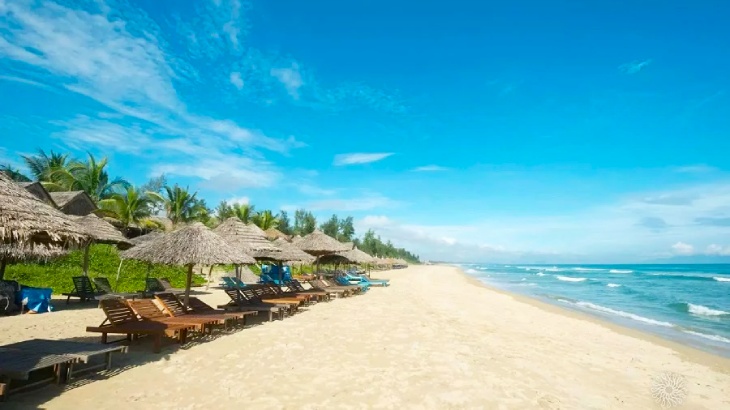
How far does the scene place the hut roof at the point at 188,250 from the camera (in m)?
9.11

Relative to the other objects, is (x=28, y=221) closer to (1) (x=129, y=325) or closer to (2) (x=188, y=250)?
(1) (x=129, y=325)

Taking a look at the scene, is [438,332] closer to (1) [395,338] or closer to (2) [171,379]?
(1) [395,338]

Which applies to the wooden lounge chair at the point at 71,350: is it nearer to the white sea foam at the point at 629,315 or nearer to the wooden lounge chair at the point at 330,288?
the wooden lounge chair at the point at 330,288

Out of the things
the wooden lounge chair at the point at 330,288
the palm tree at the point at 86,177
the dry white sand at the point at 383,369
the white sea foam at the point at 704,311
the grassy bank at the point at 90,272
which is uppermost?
the palm tree at the point at 86,177

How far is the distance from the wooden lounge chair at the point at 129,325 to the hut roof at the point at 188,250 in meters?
1.60

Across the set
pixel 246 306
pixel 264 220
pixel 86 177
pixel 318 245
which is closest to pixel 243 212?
pixel 264 220

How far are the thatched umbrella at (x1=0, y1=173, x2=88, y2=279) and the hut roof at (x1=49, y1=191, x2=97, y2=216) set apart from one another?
908 inches

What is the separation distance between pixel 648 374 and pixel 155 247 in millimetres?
10635

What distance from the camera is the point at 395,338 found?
9273mm

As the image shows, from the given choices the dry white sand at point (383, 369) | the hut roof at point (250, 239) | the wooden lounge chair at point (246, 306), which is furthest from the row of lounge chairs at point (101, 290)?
the hut roof at point (250, 239)

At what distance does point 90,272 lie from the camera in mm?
20234

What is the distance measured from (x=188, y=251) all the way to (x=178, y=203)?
→ 24.9m

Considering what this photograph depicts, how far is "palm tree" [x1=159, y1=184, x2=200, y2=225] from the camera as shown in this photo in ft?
105

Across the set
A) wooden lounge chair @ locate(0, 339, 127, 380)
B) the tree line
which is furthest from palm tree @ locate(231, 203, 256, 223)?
wooden lounge chair @ locate(0, 339, 127, 380)
